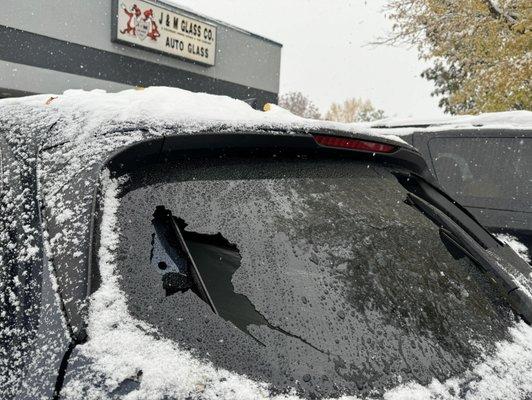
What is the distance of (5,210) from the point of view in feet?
3.94

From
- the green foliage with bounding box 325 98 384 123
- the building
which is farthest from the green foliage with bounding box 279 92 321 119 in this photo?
the building

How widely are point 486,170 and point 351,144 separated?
133 inches

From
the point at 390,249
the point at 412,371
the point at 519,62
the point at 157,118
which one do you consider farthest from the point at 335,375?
the point at 519,62

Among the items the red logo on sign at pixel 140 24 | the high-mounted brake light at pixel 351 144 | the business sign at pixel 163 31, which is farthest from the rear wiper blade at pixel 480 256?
the red logo on sign at pixel 140 24

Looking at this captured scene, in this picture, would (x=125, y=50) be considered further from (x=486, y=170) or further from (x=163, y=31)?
(x=486, y=170)

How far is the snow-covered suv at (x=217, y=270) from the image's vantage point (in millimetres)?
947

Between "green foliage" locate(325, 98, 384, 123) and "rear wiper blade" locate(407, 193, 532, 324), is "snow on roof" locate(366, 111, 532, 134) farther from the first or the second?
"green foliage" locate(325, 98, 384, 123)

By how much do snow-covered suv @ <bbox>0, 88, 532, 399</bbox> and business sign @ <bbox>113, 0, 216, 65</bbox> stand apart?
45.4ft

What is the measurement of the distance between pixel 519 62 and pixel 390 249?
12.4m

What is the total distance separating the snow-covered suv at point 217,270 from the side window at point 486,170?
3044mm

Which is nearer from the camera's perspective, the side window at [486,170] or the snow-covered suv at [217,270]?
the snow-covered suv at [217,270]

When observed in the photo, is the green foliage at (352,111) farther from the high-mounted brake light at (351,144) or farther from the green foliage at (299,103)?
the high-mounted brake light at (351,144)

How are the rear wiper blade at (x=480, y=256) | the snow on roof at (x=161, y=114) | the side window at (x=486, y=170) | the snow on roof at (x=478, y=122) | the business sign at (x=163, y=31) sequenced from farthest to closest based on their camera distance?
the business sign at (x=163, y=31) → the snow on roof at (x=478, y=122) → the side window at (x=486, y=170) → the rear wiper blade at (x=480, y=256) → the snow on roof at (x=161, y=114)

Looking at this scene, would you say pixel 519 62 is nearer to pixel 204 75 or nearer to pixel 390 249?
pixel 204 75
